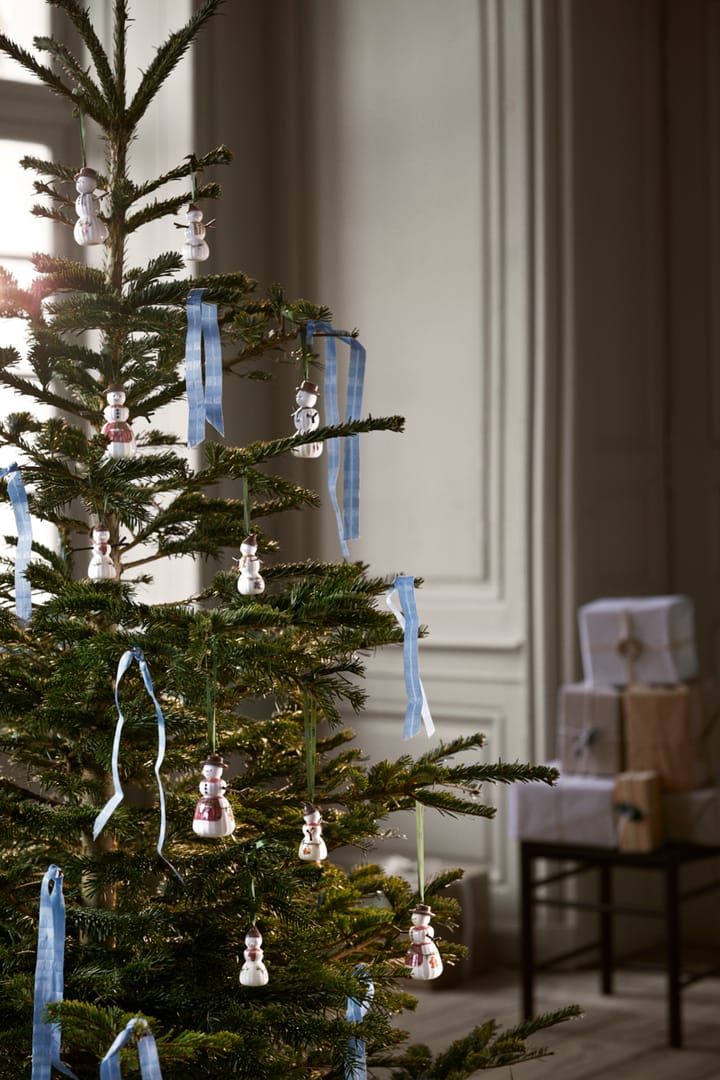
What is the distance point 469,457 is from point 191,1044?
3.02 metres

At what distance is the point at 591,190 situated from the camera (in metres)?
4.21

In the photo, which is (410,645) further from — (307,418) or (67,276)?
(67,276)

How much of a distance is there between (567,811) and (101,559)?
89.3 inches

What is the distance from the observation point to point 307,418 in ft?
5.24

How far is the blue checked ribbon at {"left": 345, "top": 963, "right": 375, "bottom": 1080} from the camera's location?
1574 millimetres

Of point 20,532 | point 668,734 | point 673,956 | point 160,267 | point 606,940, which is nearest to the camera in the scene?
point 20,532

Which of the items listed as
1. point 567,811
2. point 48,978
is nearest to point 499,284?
point 567,811

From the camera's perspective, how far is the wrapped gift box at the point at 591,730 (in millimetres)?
3654

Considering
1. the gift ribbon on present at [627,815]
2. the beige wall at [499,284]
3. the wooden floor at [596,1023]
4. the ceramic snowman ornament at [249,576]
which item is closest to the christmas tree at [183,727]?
the ceramic snowman ornament at [249,576]

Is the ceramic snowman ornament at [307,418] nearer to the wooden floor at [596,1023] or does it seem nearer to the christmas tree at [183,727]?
the christmas tree at [183,727]

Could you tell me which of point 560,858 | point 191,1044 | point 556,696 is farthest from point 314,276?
point 191,1044

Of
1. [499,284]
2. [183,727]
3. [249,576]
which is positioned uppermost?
[499,284]

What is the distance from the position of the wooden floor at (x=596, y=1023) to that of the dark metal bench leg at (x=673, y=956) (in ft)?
0.15

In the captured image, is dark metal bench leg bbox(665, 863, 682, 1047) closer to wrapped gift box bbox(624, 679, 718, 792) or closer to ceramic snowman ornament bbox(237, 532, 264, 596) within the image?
wrapped gift box bbox(624, 679, 718, 792)
